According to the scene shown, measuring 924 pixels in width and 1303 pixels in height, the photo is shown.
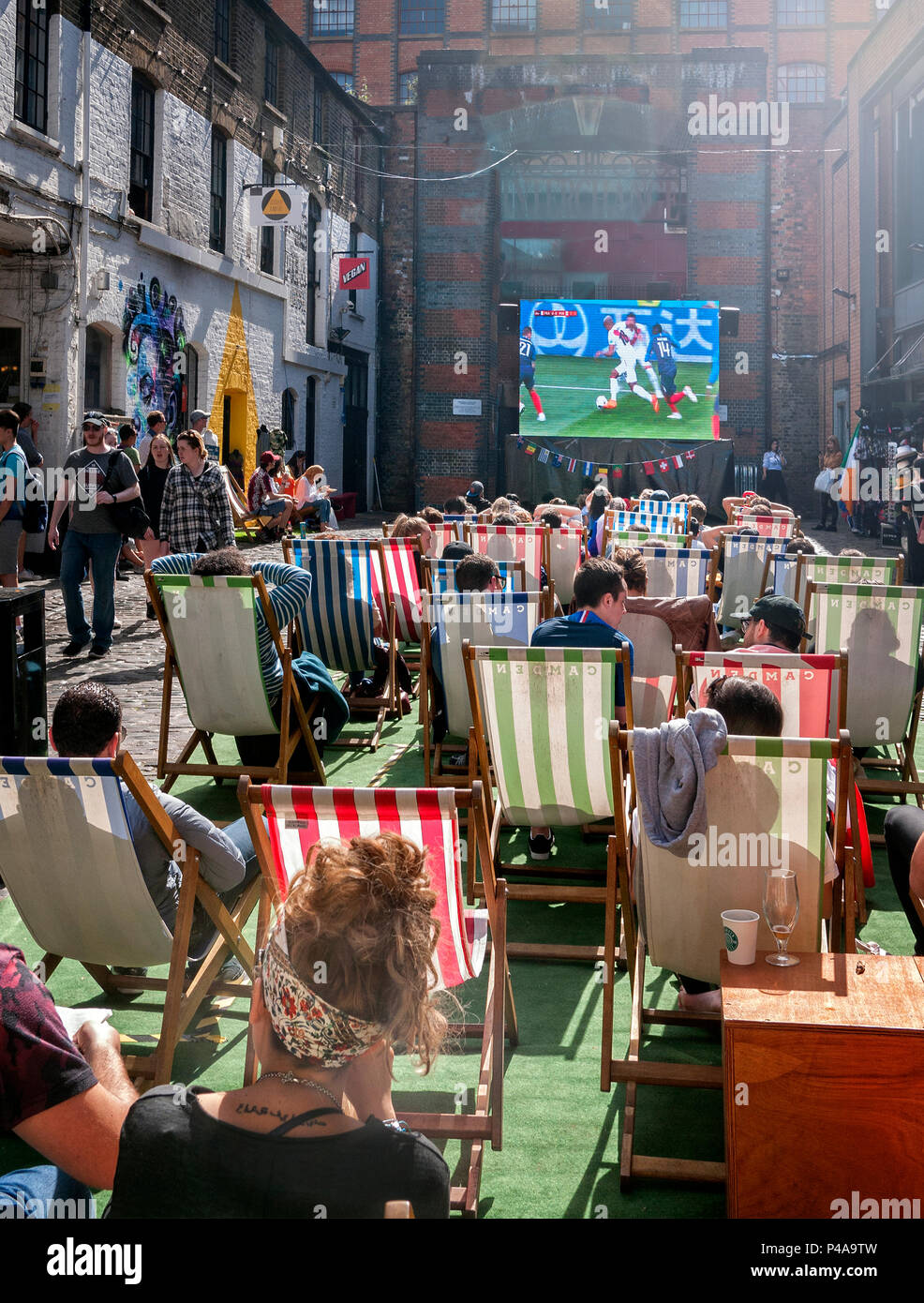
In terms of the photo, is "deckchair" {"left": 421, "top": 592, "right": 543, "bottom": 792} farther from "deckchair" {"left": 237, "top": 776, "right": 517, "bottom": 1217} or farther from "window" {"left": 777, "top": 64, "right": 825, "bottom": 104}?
"window" {"left": 777, "top": 64, "right": 825, "bottom": 104}

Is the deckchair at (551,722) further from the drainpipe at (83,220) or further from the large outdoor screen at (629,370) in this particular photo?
the large outdoor screen at (629,370)

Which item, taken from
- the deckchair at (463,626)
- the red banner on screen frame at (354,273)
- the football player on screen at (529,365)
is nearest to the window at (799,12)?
the football player on screen at (529,365)

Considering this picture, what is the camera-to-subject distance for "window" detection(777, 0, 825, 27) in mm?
34969

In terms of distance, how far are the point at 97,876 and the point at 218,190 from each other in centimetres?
1999

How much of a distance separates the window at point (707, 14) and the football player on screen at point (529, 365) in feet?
44.1

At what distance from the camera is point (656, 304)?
2681 cm

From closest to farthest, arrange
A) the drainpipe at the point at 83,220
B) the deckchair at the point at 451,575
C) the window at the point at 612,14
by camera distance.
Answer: the deckchair at the point at 451,575 → the drainpipe at the point at 83,220 → the window at the point at 612,14

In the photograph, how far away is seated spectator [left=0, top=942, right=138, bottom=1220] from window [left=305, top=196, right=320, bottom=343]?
25335 millimetres

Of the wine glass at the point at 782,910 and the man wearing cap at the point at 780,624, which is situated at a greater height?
the man wearing cap at the point at 780,624

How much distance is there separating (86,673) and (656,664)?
423 cm

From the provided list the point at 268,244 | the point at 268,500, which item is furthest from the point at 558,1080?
the point at 268,244

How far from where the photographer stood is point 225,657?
18.9 feet

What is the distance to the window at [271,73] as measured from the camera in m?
23.5

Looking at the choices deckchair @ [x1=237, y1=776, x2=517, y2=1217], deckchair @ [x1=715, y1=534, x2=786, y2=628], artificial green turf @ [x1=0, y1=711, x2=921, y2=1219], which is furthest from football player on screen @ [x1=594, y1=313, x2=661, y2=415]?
deckchair @ [x1=237, y1=776, x2=517, y2=1217]
